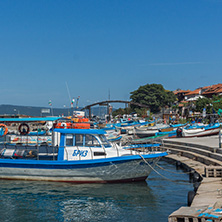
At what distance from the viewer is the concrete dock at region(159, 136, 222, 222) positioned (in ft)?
30.0

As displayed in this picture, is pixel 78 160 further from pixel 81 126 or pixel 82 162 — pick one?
pixel 81 126

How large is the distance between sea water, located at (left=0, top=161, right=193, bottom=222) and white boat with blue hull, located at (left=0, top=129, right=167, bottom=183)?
1.56 ft

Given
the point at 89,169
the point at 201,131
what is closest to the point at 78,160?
the point at 89,169

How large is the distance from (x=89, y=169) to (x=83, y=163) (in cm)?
53

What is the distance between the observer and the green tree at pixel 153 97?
337 ft

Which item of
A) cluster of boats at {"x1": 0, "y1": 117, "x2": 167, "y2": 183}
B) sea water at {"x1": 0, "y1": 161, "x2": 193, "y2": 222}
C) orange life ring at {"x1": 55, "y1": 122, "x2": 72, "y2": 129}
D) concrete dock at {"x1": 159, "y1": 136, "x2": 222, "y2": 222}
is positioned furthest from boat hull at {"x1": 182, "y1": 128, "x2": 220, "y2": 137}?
orange life ring at {"x1": 55, "y1": 122, "x2": 72, "y2": 129}

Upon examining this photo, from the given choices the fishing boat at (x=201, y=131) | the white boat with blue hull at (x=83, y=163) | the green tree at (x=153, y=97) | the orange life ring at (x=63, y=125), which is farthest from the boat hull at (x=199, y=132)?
the green tree at (x=153, y=97)

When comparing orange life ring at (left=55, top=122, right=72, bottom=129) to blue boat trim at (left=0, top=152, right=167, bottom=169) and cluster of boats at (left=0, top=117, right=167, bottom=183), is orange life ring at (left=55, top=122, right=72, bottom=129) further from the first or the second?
blue boat trim at (left=0, top=152, right=167, bottom=169)

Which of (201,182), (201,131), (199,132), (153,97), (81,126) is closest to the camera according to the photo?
(201,182)

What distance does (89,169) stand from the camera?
17.3 metres

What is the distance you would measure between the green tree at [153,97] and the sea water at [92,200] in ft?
278

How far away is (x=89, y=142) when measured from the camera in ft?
59.7

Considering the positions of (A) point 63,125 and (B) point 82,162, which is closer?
(B) point 82,162

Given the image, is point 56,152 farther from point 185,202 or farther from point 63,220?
point 185,202
